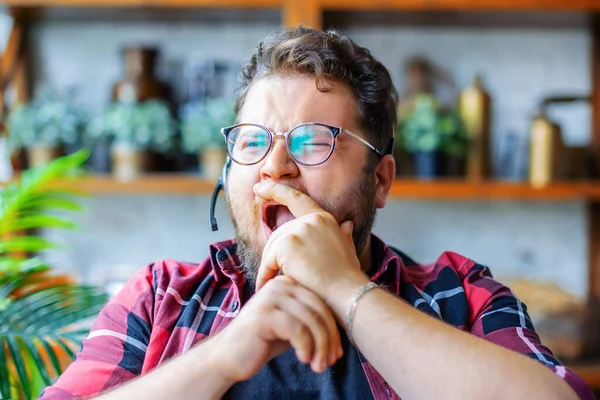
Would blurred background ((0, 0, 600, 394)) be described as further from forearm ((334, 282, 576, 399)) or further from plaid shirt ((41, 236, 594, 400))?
forearm ((334, 282, 576, 399))

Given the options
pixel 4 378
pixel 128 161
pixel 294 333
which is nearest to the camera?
pixel 294 333

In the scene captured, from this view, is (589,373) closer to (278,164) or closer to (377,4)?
(377,4)

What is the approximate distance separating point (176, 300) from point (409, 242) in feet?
5.11

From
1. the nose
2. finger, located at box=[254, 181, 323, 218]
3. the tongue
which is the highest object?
the nose

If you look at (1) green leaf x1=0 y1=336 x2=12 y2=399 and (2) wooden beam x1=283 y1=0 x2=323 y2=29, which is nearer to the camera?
(1) green leaf x1=0 y1=336 x2=12 y2=399

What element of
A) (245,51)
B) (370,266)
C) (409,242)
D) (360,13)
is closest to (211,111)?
(245,51)

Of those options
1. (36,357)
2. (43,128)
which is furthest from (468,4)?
(36,357)

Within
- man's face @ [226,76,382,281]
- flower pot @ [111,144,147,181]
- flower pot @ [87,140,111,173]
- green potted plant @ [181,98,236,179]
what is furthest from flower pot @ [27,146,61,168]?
man's face @ [226,76,382,281]

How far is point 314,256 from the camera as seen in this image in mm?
966

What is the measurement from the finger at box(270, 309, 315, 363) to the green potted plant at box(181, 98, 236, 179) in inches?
53.9

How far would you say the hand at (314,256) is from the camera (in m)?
0.95

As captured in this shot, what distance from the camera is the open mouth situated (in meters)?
1.14

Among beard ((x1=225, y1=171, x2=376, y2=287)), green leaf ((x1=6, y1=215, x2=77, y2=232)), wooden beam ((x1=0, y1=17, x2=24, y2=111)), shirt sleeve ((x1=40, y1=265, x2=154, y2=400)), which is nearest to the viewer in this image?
shirt sleeve ((x1=40, y1=265, x2=154, y2=400))

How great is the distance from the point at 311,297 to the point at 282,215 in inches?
9.7
